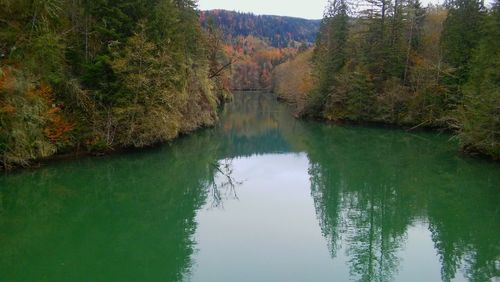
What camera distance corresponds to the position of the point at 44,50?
765 inches

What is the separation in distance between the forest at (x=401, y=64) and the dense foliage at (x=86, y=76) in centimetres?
1958

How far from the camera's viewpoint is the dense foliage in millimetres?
18297

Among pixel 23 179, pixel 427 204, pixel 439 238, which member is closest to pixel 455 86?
pixel 427 204

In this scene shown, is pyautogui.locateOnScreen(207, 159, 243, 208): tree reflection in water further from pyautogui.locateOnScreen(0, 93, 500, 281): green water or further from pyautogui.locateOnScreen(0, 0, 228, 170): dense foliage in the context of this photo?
pyautogui.locateOnScreen(0, 0, 228, 170): dense foliage

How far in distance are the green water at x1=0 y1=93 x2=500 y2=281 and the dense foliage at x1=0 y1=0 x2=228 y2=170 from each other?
1588 millimetres

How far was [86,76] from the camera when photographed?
2295 cm

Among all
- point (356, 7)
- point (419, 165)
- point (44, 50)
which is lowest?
point (419, 165)

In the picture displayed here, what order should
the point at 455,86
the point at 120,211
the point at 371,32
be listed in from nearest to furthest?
the point at 120,211
the point at 455,86
the point at 371,32

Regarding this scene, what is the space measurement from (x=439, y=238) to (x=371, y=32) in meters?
33.2

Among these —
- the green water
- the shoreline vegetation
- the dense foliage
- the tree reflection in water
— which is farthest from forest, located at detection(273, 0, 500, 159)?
the dense foliage

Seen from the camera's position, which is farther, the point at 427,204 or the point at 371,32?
the point at 371,32

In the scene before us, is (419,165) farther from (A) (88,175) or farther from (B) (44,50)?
(B) (44,50)

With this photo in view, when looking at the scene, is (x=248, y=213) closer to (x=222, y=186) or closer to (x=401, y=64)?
(x=222, y=186)

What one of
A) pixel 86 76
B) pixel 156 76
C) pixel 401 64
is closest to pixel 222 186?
pixel 156 76
